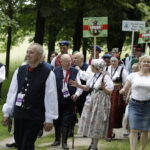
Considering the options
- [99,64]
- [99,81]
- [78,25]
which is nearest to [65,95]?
[99,81]

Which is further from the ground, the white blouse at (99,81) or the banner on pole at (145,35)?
the banner on pole at (145,35)

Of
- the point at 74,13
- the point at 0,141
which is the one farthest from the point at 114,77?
the point at 74,13

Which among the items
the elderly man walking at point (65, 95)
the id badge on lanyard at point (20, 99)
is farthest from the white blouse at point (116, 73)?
the id badge on lanyard at point (20, 99)

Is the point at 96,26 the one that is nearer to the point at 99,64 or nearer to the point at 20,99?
the point at 99,64

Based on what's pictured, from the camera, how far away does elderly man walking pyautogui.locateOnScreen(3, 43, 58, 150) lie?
657 cm

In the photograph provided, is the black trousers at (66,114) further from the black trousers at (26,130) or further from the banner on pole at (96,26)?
the banner on pole at (96,26)

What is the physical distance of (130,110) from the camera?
347 inches

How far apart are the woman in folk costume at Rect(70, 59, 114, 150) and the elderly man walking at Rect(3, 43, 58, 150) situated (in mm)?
A: 2701

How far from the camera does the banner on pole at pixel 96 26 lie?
48.7 feet

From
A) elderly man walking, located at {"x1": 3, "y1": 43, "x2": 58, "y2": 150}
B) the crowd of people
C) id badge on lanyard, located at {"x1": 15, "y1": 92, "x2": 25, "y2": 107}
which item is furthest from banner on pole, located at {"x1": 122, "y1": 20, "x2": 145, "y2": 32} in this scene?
id badge on lanyard, located at {"x1": 15, "y1": 92, "x2": 25, "y2": 107}

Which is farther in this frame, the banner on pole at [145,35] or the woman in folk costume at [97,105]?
the banner on pole at [145,35]

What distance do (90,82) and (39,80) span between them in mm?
2904

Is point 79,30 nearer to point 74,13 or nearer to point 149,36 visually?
point 74,13

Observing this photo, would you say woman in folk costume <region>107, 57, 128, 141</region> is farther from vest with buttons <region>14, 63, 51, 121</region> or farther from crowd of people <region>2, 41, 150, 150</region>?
vest with buttons <region>14, 63, 51, 121</region>
